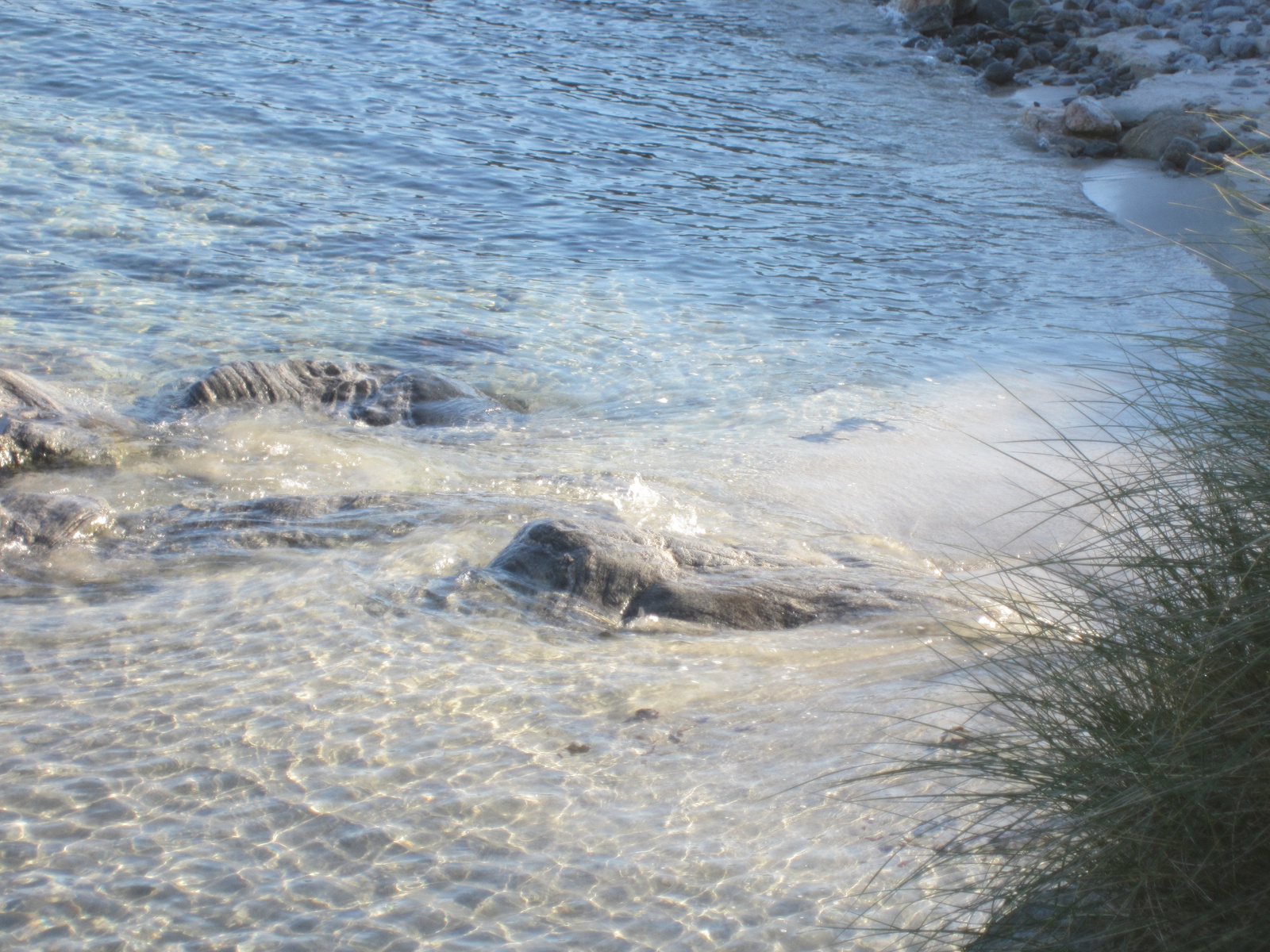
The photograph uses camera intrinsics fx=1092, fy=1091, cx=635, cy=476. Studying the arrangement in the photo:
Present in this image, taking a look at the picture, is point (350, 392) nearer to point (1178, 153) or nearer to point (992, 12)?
point (1178, 153)

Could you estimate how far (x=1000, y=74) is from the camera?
675 inches

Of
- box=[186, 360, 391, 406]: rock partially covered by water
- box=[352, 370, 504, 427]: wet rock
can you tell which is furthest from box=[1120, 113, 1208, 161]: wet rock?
box=[186, 360, 391, 406]: rock partially covered by water

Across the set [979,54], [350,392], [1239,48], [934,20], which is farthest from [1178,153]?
[350,392]

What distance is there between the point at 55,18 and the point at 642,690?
1653 cm

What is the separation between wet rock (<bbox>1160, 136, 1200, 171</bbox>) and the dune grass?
11663mm

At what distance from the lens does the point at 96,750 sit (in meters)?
3.50

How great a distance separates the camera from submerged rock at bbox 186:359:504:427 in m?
6.90

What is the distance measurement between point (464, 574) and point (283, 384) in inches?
114

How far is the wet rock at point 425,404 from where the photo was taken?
7043 millimetres

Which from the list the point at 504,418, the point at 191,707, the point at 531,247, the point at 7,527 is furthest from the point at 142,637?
the point at 531,247

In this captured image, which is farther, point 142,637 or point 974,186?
point 974,186

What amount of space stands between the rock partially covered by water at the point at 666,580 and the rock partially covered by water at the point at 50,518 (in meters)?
1.95

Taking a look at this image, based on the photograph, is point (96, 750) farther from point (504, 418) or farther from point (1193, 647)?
point (504, 418)

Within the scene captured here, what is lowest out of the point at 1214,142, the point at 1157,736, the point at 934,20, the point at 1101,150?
the point at 1101,150
